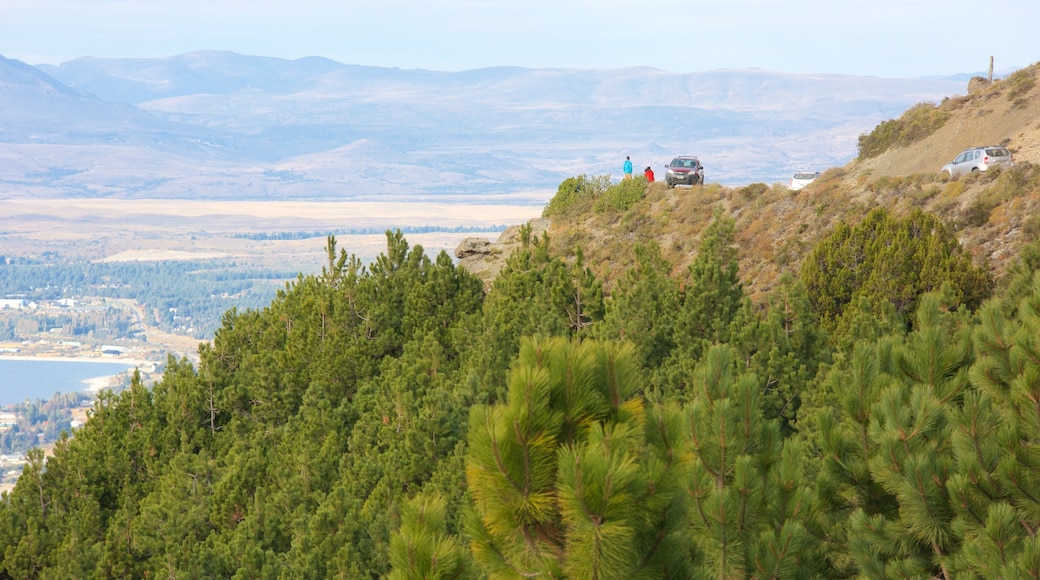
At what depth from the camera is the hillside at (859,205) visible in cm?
3195

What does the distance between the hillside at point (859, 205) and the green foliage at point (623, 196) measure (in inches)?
18.4

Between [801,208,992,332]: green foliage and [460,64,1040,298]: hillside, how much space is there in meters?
3.12

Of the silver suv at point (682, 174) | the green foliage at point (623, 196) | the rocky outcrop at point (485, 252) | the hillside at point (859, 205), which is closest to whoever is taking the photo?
the hillside at point (859, 205)

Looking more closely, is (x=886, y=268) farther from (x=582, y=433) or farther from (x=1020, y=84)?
(x=1020, y=84)

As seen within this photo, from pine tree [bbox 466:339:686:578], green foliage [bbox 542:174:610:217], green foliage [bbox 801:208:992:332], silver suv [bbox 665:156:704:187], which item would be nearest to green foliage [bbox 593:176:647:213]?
silver suv [bbox 665:156:704:187]

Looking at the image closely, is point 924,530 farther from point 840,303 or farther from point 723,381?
point 840,303

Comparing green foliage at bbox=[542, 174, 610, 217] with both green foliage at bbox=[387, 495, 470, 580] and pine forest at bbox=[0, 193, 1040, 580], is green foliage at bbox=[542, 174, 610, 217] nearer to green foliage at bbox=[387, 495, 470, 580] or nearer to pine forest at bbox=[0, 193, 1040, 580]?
pine forest at bbox=[0, 193, 1040, 580]

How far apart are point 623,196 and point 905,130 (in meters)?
14.8

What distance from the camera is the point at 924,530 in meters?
9.59

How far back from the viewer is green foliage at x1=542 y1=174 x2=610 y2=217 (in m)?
52.5

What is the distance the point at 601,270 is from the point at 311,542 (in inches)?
1058

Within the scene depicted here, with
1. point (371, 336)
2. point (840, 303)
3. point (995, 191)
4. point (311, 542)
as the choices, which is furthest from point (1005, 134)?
point (311, 542)

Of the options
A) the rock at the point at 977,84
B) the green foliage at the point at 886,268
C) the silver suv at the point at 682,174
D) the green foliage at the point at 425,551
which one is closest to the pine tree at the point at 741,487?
the green foliage at the point at 425,551

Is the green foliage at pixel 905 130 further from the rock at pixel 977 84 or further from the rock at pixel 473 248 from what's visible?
the rock at pixel 473 248
